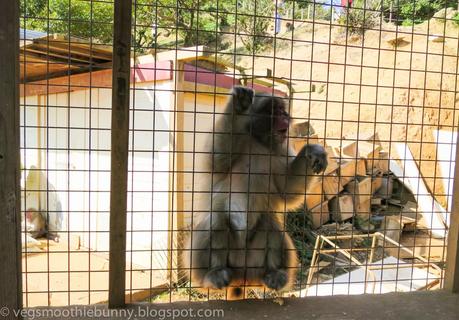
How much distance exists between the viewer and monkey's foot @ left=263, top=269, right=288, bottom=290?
327cm

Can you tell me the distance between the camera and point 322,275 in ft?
26.9

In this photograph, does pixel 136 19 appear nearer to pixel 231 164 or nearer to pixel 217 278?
pixel 231 164

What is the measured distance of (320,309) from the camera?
101 inches

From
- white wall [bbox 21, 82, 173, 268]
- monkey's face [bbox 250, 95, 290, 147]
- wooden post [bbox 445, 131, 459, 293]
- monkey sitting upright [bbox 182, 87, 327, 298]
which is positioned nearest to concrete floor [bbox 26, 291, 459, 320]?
wooden post [bbox 445, 131, 459, 293]

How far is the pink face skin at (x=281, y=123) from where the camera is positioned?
→ 351 centimetres

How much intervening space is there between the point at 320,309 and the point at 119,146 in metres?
1.56

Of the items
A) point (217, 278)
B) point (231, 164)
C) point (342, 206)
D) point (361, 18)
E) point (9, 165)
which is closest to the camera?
point (9, 165)

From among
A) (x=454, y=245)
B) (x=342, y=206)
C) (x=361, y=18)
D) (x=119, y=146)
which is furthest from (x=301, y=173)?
(x=342, y=206)

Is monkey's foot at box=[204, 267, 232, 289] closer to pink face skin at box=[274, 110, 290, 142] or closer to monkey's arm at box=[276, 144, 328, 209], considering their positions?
monkey's arm at box=[276, 144, 328, 209]

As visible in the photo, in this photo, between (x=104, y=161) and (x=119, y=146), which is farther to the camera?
(x=104, y=161)

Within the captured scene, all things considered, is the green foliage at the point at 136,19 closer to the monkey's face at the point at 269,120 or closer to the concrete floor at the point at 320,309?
the monkey's face at the point at 269,120

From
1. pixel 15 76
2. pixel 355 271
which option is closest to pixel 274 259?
pixel 15 76

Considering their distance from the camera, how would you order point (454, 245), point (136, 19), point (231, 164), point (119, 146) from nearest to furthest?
point (119, 146) → point (454, 245) → point (136, 19) → point (231, 164)

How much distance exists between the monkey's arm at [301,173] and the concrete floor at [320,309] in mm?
→ 997
